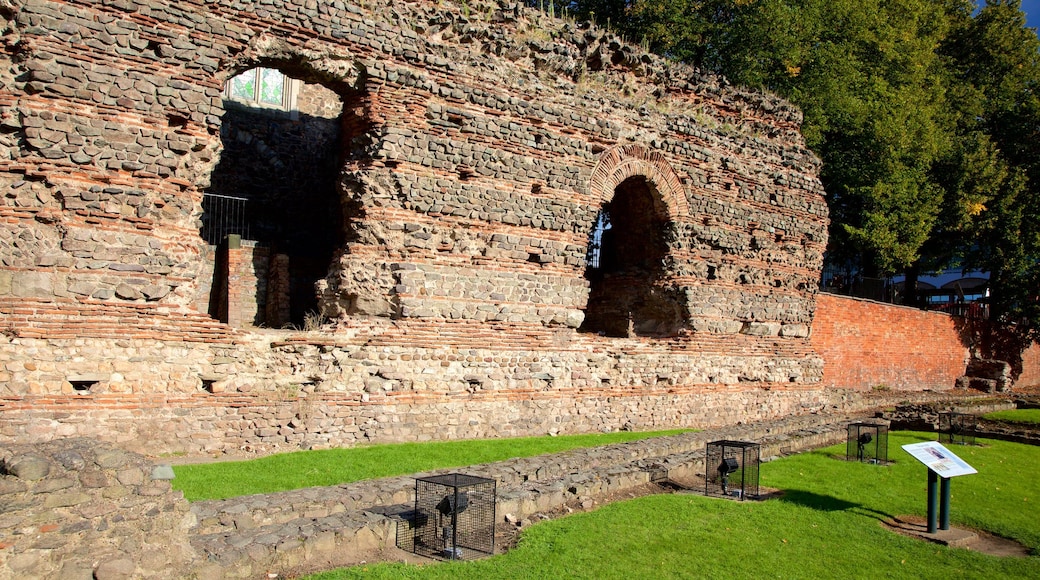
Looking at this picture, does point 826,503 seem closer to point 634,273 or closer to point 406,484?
point 406,484

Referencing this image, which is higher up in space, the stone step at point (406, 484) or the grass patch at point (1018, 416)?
the stone step at point (406, 484)

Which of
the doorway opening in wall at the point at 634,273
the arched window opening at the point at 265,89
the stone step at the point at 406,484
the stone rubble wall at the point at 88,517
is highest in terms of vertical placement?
the arched window opening at the point at 265,89

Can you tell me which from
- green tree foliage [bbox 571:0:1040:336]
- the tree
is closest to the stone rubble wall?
green tree foliage [bbox 571:0:1040:336]

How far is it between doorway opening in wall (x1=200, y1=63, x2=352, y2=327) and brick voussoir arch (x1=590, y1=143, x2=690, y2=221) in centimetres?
437

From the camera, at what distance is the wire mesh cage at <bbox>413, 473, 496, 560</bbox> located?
222 inches

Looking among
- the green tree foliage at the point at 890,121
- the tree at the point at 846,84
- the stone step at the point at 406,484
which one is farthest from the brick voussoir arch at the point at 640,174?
the tree at the point at 846,84

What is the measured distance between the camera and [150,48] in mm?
8477

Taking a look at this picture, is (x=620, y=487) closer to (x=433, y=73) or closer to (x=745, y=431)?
(x=745, y=431)

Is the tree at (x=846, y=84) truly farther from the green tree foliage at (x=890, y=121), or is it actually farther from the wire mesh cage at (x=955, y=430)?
the wire mesh cage at (x=955, y=430)

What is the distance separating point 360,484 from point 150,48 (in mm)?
5674

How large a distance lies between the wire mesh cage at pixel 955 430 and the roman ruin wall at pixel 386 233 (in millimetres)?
2874

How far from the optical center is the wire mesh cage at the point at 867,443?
10.3 meters

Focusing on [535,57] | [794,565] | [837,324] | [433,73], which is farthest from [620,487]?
[837,324]

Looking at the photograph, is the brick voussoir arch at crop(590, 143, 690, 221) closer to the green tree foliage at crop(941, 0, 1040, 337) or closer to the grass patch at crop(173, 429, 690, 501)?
the grass patch at crop(173, 429, 690, 501)
